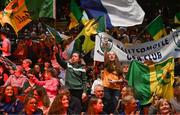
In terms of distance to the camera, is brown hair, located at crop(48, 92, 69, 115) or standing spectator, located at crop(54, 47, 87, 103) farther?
standing spectator, located at crop(54, 47, 87, 103)

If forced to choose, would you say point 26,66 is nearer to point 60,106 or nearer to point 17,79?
point 17,79

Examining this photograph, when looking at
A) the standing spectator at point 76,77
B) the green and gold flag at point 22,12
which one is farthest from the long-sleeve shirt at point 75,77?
the green and gold flag at point 22,12

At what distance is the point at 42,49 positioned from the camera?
53.4ft

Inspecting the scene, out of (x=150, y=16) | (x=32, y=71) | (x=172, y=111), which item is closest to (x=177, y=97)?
(x=172, y=111)

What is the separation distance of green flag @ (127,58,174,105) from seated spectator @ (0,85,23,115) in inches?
108

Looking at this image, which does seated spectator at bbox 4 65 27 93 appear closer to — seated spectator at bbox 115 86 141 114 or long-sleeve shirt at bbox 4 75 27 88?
long-sleeve shirt at bbox 4 75 27 88

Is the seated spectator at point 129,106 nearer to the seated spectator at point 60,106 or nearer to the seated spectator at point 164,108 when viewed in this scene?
the seated spectator at point 164,108

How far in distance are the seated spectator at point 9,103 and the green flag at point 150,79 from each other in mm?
2747

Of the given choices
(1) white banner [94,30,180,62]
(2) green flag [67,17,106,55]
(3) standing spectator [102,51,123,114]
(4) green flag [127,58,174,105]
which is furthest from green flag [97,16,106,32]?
(3) standing spectator [102,51,123,114]

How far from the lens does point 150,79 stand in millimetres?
12469

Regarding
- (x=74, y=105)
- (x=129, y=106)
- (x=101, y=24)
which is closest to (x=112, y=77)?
(x=74, y=105)

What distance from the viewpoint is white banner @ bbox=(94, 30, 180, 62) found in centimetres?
1373

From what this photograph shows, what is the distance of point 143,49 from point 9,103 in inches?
172

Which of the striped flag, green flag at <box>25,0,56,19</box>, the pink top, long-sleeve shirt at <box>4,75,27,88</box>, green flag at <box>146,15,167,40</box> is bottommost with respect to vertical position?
the pink top
